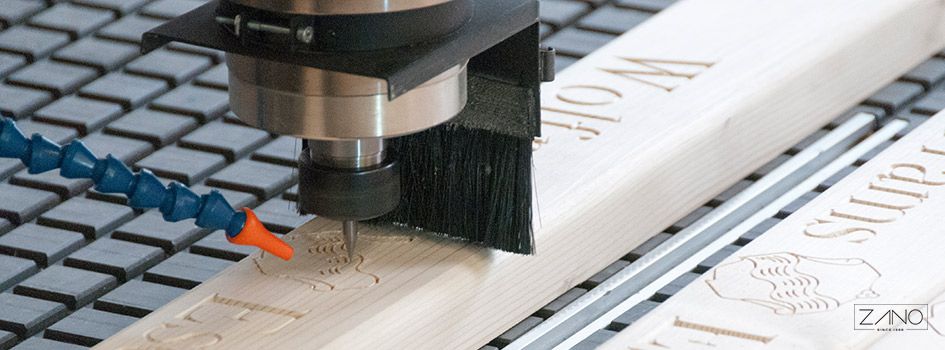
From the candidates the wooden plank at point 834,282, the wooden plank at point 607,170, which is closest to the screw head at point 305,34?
the wooden plank at point 607,170

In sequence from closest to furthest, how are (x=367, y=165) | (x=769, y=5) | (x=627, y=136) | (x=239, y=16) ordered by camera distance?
(x=239, y=16), (x=367, y=165), (x=627, y=136), (x=769, y=5)

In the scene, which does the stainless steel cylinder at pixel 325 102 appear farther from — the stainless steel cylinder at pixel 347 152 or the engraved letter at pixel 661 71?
the engraved letter at pixel 661 71

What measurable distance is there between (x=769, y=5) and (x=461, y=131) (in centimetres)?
64

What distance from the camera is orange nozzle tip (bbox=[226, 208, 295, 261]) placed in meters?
1.66

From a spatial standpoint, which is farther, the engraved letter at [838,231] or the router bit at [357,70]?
the engraved letter at [838,231]

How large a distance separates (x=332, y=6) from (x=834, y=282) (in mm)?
511

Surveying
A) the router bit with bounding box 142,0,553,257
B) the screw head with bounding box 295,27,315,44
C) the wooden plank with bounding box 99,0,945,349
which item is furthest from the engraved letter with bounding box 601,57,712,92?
the screw head with bounding box 295,27,315,44

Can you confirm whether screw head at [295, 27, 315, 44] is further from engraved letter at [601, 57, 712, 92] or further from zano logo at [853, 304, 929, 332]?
engraved letter at [601, 57, 712, 92]

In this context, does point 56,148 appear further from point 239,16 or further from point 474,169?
point 474,169

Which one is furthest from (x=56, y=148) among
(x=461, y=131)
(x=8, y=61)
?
(x=8, y=61)

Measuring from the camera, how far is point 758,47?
7.00 ft

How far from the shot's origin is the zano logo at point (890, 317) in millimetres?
1614

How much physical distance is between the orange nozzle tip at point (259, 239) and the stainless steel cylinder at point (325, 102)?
0.11 m

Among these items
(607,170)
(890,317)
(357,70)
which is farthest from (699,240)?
(357,70)
